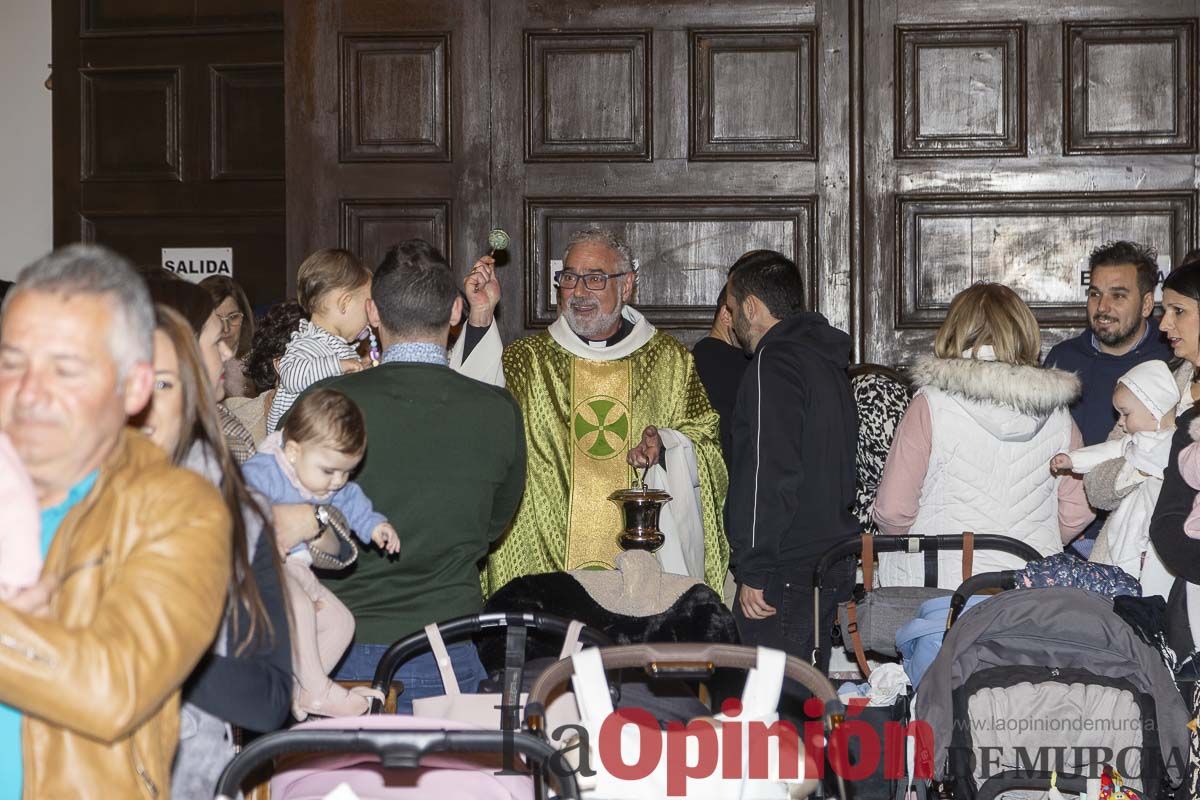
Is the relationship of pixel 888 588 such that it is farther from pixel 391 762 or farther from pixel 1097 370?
pixel 391 762

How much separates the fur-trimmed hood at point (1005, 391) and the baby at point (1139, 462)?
168mm

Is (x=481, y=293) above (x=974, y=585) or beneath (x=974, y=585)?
above

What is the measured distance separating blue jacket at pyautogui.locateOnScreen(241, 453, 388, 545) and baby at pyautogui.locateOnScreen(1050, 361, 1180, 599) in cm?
229

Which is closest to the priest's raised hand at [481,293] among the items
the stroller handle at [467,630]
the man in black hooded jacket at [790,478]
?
the man in black hooded jacket at [790,478]

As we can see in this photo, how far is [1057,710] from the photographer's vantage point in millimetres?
3699

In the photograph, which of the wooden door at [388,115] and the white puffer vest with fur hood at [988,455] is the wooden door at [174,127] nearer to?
the wooden door at [388,115]

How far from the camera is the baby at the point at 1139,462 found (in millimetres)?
4293

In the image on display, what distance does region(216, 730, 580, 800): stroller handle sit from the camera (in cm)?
224

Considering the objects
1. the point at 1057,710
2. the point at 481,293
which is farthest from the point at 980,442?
the point at 481,293

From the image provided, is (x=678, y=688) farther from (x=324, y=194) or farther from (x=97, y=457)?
(x=324, y=194)

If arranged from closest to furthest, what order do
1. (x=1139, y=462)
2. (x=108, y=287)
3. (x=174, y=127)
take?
Result: 1. (x=108, y=287)
2. (x=1139, y=462)
3. (x=174, y=127)

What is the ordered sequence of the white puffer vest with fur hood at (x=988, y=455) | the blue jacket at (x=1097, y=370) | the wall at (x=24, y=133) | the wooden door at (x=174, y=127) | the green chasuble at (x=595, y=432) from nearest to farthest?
the white puffer vest with fur hood at (x=988, y=455) < the green chasuble at (x=595, y=432) < the blue jacket at (x=1097, y=370) < the wooden door at (x=174, y=127) < the wall at (x=24, y=133)

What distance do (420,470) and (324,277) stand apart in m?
1.17

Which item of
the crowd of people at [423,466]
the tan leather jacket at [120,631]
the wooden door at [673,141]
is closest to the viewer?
the tan leather jacket at [120,631]
